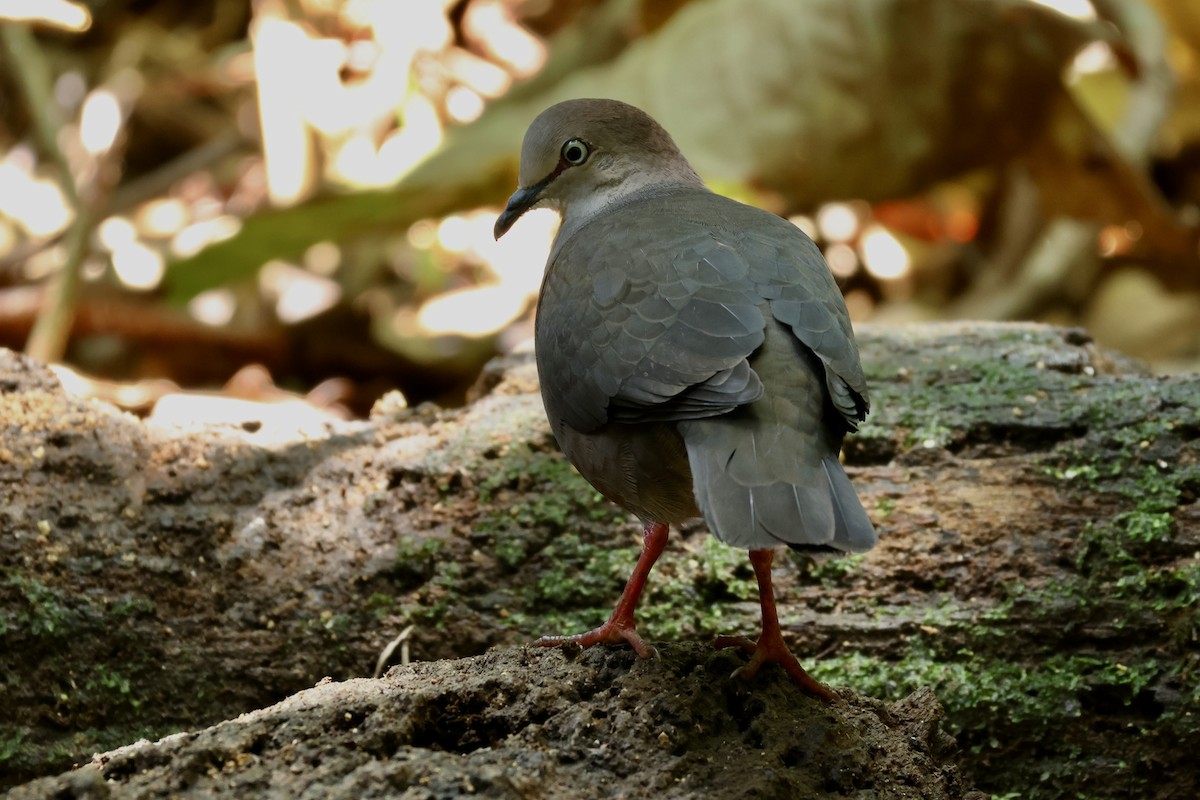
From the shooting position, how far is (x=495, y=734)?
260cm

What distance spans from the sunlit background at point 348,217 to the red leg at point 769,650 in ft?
12.2

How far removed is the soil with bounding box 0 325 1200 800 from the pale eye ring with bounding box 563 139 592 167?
2.76 ft

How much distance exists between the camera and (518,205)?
3.83 meters

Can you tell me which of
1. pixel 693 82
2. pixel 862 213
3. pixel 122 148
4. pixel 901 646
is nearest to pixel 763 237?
pixel 901 646

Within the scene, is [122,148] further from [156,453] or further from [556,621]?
[556,621]

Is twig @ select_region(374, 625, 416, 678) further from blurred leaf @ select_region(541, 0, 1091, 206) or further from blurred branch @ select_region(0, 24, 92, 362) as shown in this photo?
blurred branch @ select_region(0, 24, 92, 362)

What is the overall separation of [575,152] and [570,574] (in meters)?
1.25

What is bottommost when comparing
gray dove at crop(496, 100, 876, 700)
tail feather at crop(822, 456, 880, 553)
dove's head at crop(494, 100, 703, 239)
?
tail feather at crop(822, 456, 880, 553)

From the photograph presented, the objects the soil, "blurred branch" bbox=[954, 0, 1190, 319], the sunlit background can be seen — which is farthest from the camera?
the sunlit background

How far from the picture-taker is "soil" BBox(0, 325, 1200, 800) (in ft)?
11.0

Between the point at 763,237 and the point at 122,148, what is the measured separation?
7030mm

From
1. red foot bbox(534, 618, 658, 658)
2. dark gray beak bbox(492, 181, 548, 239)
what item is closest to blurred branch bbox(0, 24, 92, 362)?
dark gray beak bbox(492, 181, 548, 239)

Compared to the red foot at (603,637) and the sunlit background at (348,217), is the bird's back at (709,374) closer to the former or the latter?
the red foot at (603,637)

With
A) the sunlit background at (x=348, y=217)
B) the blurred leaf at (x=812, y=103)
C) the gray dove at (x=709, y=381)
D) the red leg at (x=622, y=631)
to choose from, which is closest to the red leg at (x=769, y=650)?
the gray dove at (x=709, y=381)
